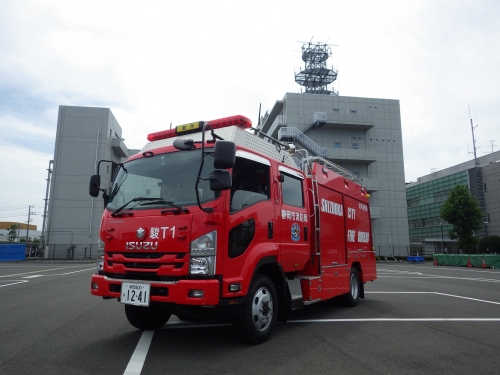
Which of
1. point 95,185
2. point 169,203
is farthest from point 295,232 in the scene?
point 95,185

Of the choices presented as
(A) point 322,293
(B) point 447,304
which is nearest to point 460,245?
(B) point 447,304

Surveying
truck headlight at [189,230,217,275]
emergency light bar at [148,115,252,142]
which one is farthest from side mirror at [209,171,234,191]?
emergency light bar at [148,115,252,142]

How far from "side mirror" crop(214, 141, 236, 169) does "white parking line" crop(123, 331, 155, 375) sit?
2369mm

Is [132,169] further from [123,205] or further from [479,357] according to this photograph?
[479,357]

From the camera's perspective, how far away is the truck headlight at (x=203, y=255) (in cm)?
435

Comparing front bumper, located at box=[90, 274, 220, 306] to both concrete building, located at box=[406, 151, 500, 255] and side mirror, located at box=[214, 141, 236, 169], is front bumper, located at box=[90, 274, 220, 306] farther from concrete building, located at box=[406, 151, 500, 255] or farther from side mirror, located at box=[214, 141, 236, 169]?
concrete building, located at box=[406, 151, 500, 255]

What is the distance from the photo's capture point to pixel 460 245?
1511 inches

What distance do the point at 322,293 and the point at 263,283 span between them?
1.98m

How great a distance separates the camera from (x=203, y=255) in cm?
436

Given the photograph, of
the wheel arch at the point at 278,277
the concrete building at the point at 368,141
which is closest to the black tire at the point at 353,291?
the wheel arch at the point at 278,277

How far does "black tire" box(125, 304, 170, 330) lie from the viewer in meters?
5.61

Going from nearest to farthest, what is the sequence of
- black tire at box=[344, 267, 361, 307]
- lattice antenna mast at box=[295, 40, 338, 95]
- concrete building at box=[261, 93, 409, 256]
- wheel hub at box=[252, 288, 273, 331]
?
wheel hub at box=[252, 288, 273, 331]
black tire at box=[344, 267, 361, 307]
concrete building at box=[261, 93, 409, 256]
lattice antenna mast at box=[295, 40, 338, 95]

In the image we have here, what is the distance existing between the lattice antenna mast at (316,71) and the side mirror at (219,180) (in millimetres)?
51950

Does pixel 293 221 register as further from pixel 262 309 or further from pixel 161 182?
pixel 161 182
